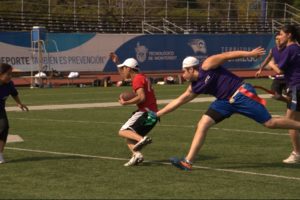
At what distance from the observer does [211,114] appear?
1015 cm

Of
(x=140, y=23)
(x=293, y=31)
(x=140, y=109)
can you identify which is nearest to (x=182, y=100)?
(x=140, y=109)

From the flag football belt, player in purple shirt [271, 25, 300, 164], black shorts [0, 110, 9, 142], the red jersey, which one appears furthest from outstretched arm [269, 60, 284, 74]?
black shorts [0, 110, 9, 142]

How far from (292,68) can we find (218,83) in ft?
4.75

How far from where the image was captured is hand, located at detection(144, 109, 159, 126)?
10464 millimetres

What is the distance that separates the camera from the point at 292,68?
10.9 meters

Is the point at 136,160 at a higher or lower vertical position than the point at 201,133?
lower

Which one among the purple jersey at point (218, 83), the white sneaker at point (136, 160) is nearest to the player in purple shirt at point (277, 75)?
the purple jersey at point (218, 83)

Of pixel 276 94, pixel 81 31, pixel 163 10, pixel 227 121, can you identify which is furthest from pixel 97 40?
pixel 276 94

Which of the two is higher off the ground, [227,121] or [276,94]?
[276,94]

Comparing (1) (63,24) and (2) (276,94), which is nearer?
(2) (276,94)

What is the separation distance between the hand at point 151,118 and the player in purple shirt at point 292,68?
186 centimetres

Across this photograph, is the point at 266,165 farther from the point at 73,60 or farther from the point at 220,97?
the point at 73,60

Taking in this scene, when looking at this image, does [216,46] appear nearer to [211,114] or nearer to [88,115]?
[88,115]

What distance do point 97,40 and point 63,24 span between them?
4.07 m
